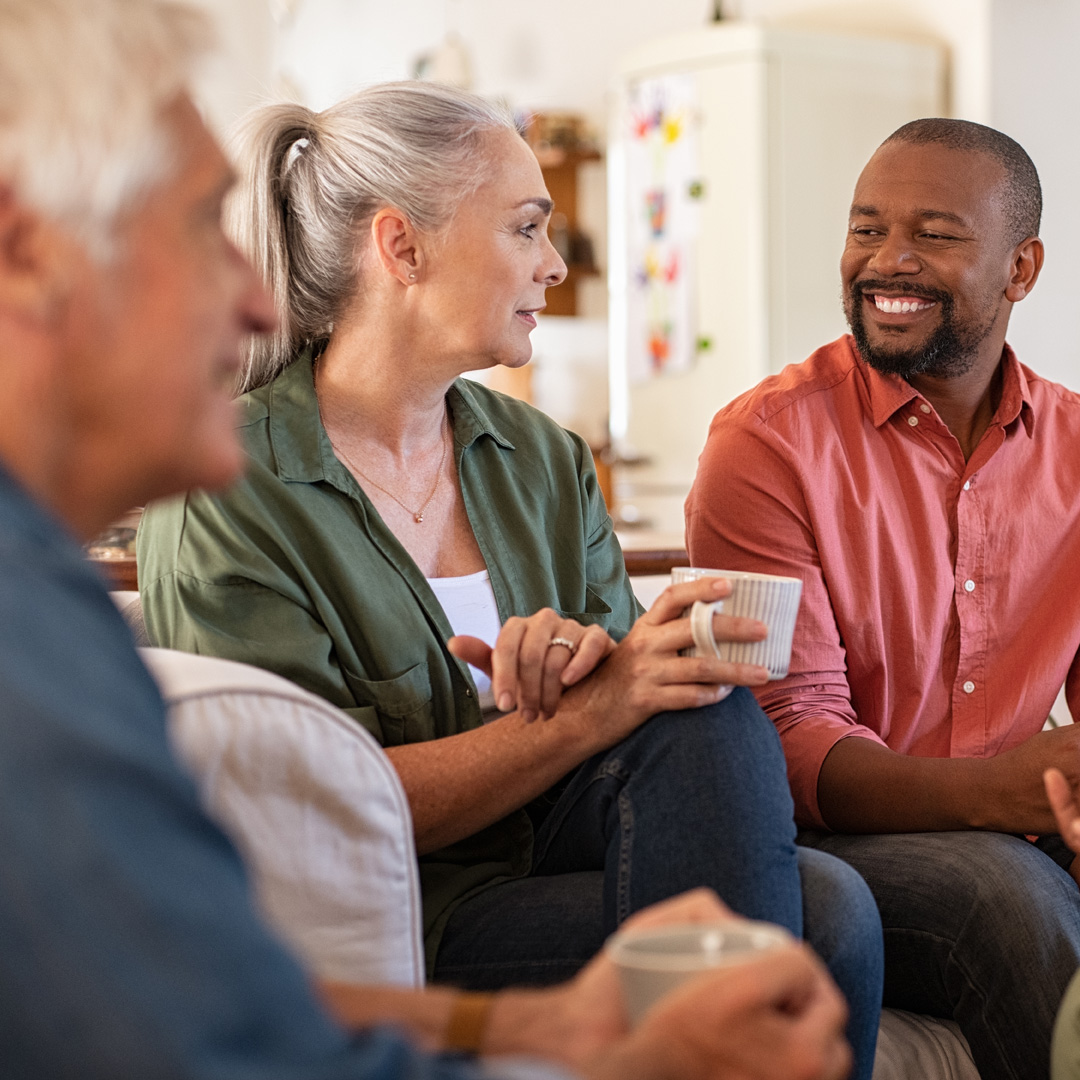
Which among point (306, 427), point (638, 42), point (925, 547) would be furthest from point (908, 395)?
point (638, 42)

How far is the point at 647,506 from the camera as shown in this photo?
4.65m

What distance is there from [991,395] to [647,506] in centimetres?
291

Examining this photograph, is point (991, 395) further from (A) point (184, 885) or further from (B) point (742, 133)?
(B) point (742, 133)

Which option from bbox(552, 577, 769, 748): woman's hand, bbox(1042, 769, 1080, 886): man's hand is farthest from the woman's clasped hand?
bbox(1042, 769, 1080, 886): man's hand

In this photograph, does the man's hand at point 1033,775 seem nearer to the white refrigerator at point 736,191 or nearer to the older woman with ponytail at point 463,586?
the older woman with ponytail at point 463,586

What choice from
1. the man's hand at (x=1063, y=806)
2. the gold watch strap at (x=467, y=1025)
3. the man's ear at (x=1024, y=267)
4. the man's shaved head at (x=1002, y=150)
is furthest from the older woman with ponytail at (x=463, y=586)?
the man's ear at (x=1024, y=267)

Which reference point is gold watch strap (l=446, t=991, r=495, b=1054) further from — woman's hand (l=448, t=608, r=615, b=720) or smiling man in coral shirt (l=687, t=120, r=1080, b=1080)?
smiling man in coral shirt (l=687, t=120, r=1080, b=1080)

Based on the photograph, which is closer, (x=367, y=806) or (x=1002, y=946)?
(x=367, y=806)

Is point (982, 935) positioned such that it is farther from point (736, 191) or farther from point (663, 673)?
point (736, 191)

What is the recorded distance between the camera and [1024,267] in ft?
5.86

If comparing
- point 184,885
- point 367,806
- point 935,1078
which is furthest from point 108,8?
point 935,1078

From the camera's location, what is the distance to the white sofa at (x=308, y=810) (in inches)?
35.3

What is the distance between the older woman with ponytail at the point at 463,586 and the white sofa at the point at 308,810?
24 centimetres

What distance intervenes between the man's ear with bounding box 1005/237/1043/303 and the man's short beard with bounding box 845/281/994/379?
88 mm
